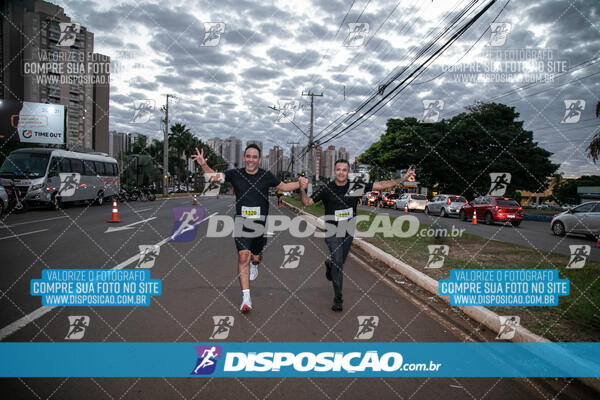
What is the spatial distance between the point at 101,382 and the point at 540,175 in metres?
43.4

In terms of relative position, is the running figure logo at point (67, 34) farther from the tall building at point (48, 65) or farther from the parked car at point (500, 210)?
the parked car at point (500, 210)

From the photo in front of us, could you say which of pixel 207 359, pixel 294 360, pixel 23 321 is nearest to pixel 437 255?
pixel 294 360

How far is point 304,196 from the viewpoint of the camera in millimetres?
4680

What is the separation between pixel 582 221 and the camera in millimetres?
13930

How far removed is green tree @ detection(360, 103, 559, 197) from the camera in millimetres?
37312

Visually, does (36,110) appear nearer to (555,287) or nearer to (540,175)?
(555,287)

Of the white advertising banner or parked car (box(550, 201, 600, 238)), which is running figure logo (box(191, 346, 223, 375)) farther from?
the white advertising banner

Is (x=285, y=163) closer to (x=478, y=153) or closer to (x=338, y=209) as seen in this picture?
(x=478, y=153)

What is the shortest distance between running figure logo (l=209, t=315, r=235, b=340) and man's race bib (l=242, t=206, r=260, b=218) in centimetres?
123

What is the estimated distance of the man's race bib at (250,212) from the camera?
4.61 metres

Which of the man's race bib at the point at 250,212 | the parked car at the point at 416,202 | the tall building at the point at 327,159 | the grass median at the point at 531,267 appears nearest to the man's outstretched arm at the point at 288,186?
the man's race bib at the point at 250,212

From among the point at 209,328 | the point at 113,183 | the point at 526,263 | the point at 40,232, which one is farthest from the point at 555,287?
the point at 113,183

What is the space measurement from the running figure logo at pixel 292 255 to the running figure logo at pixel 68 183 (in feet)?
53.5

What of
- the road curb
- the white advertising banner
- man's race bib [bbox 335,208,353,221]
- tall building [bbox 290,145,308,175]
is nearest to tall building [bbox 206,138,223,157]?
the road curb
